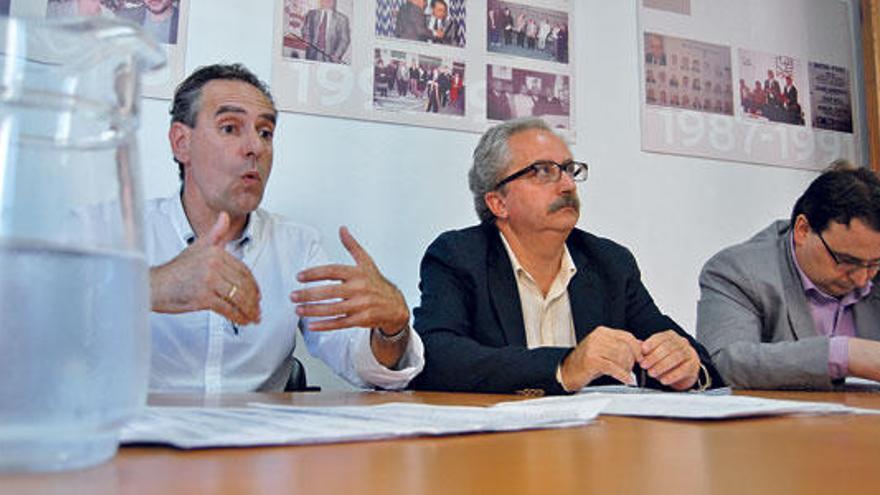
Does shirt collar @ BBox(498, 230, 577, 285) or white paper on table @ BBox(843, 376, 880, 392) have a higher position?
shirt collar @ BBox(498, 230, 577, 285)

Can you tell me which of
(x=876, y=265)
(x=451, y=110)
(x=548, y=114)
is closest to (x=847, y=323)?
(x=876, y=265)

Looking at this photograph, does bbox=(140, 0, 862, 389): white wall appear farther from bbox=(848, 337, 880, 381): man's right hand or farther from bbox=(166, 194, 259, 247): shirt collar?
bbox=(848, 337, 880, 381): man's right hand

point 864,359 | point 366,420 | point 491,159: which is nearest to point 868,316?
point 864,359

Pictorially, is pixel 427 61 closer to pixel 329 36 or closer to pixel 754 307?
pixel 329 36

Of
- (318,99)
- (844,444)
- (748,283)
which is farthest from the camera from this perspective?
(318,99)

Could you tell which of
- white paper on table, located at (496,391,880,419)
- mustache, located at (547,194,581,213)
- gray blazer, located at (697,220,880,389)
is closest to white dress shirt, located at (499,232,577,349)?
mustache, located at (547,194,581,213)

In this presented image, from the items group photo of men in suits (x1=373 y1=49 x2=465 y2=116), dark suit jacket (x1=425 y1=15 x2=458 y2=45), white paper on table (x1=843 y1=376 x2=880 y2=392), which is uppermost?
dark suit jacket (x1=425 y1=15 x2=458 y2=45)

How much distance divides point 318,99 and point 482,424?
143 cm

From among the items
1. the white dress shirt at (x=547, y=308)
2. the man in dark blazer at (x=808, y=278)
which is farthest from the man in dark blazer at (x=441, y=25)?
the man in dark blazer at (x=808, y=278)

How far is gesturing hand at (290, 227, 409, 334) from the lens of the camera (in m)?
0.88

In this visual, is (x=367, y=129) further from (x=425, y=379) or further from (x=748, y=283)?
(x=748, y=283)

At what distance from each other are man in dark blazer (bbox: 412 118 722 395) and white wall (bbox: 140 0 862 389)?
8.7 inches

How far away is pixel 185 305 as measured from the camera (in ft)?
2.94

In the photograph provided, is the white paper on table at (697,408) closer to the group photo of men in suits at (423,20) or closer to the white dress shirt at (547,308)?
the white dress shirt at (547,308)
